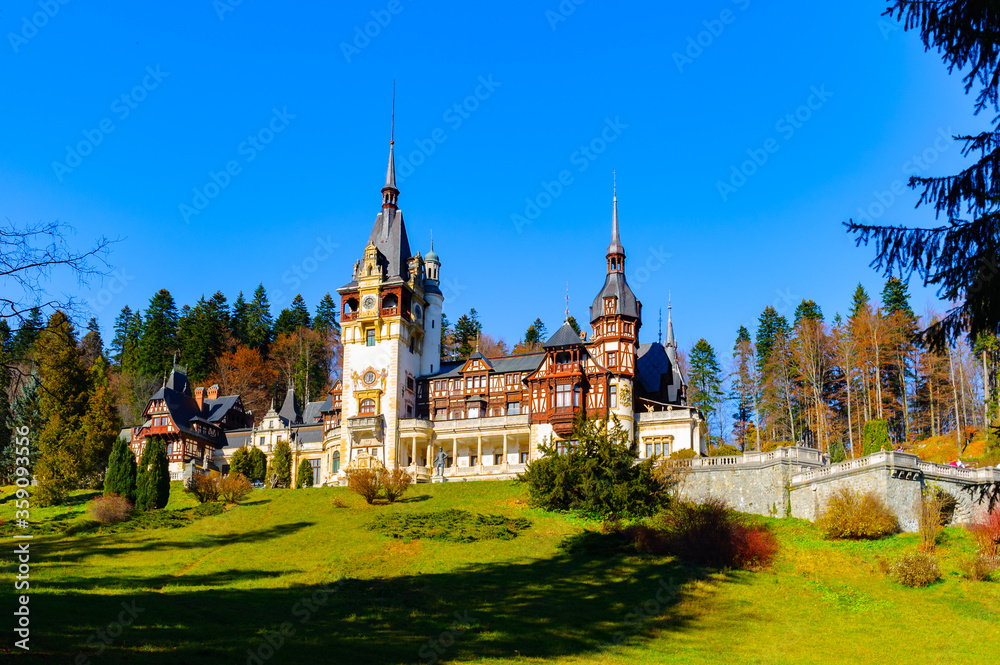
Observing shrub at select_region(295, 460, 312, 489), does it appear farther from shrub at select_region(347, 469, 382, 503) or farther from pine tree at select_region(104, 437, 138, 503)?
shrub at select_region(347, 469, 382, 503)

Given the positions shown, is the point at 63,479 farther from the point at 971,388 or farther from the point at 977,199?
the point at 971,388

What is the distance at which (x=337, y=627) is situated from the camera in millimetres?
24797

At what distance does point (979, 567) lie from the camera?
36250 millimetres

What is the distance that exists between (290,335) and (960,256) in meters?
97.9

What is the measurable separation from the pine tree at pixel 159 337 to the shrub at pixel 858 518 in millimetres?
76378

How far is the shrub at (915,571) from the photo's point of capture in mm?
35844

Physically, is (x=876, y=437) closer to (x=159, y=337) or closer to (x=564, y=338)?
(x=564, y=338)

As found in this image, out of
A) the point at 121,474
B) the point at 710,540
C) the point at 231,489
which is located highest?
the point at 121,474
